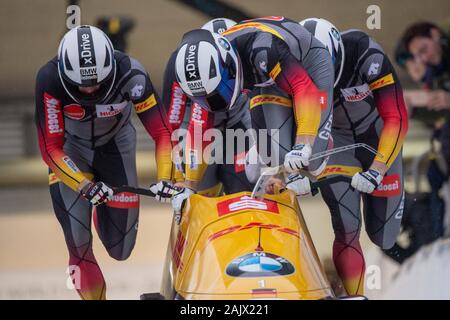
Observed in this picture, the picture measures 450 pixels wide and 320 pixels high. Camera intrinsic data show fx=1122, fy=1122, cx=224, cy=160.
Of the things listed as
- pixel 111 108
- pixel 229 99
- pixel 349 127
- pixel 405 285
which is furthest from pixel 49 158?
pixel 405 285

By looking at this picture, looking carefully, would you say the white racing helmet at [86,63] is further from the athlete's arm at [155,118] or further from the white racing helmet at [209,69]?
the white racing helmet at [209,69]

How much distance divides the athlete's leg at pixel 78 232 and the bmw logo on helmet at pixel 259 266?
1200 millimetres

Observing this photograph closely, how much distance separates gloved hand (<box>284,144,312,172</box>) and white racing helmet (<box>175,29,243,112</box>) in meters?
0.31

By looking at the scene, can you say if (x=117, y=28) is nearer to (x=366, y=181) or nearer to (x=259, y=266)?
(x=366, y=181)

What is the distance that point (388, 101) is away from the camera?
4410mm

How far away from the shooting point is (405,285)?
18.0 feet

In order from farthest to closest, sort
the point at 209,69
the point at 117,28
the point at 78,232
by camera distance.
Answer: the point at 117,28
the point at 78,232
the point at 209,69

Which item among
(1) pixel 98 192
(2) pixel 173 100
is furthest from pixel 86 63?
(2) pixel 173 100

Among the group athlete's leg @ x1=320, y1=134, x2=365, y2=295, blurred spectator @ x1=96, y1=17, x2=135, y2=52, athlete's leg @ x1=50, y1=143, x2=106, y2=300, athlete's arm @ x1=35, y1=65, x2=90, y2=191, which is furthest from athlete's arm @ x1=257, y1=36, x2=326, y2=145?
blurred spectator @ x1=96, y1=17, x2=135, y2=52

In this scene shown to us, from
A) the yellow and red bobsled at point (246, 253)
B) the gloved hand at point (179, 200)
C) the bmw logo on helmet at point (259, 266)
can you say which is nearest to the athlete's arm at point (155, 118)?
the gloved hand at point (179, 200)

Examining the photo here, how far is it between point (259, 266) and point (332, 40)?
1225 millimetres

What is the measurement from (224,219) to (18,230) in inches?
84.6

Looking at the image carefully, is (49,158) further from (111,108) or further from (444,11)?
(444,11)

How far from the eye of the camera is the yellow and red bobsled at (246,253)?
3545 millimetres
